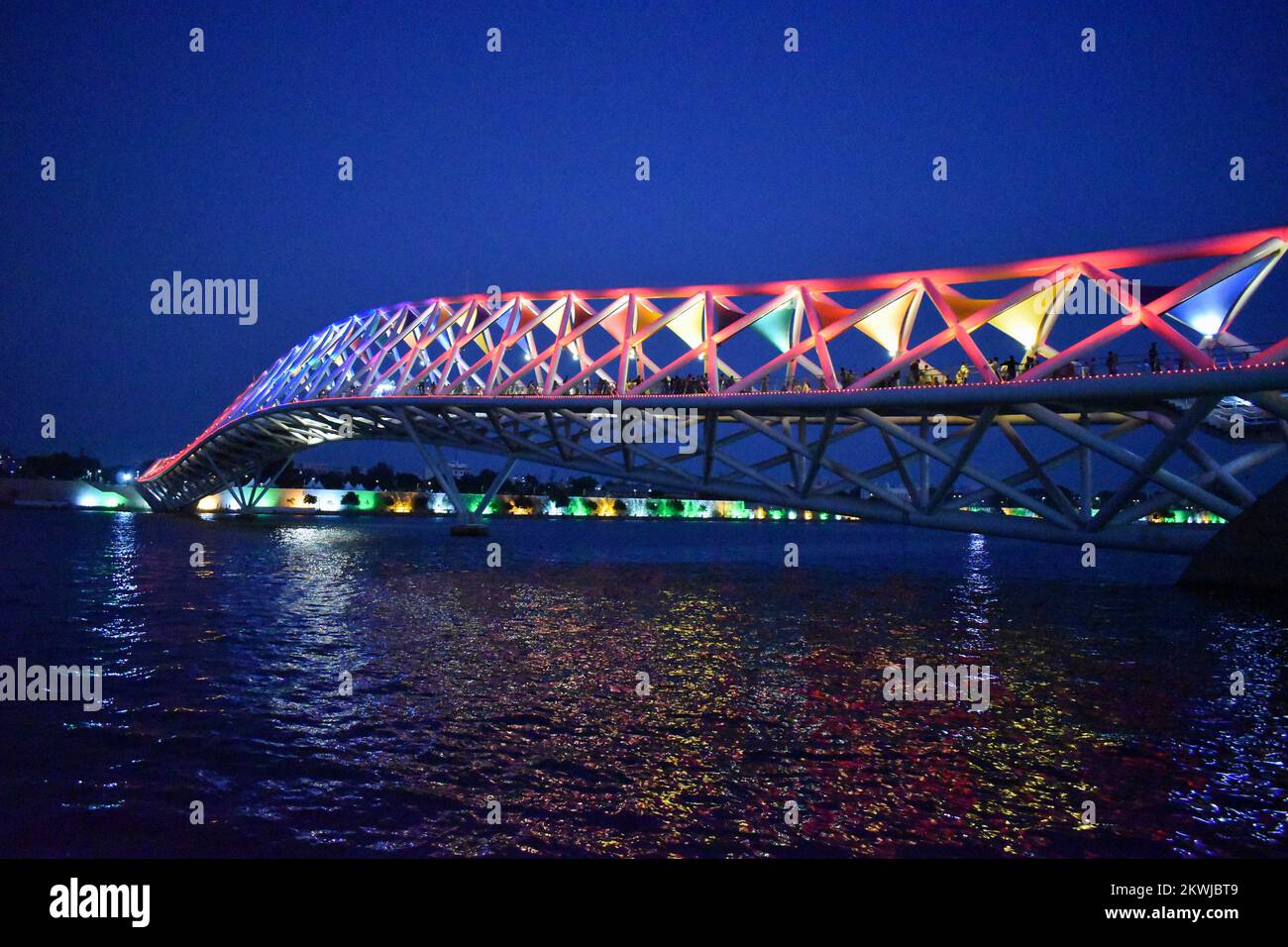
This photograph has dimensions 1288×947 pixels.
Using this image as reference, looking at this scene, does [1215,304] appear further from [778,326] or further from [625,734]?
[625,734]

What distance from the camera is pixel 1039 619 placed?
74.6ft

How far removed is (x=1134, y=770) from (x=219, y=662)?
13.4 meters

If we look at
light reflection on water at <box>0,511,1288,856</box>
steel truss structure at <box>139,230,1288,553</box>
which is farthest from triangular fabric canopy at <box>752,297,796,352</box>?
light reflection on water at <box>0,511,1288,856</box>

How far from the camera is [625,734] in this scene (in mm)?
9766

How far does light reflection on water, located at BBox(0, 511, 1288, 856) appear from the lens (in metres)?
6.86

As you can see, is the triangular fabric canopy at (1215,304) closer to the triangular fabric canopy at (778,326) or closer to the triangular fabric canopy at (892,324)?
the triangular fabric canopy at (892,324)

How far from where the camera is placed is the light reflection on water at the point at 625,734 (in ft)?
22.5

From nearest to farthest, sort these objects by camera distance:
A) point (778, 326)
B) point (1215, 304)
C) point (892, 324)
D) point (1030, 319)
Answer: point (1215, 304)
point (1030, 319)
point (892, 324)
point (778, 326)

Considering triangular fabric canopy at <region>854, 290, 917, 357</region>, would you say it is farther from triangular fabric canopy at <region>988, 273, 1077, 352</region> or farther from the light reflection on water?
the light reflection on water

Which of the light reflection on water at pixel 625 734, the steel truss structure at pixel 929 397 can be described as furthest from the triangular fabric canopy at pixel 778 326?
the light reflection on water at pixel 625 734

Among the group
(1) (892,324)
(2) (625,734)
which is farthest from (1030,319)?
(2) (625,734)

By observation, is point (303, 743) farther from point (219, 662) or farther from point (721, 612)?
point (721, 612)
